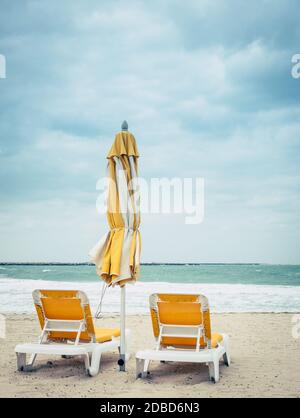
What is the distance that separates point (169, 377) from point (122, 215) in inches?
77.7

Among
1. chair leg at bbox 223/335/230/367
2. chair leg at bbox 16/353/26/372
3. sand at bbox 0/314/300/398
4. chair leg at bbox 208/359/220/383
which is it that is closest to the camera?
sand at bbox 0/314/300/398

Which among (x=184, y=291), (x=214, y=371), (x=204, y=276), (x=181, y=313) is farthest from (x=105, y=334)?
(x=204, y=276)

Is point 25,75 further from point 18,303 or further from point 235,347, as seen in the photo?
point 235,347

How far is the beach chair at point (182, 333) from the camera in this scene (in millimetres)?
4992

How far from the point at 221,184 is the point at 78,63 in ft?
24.8

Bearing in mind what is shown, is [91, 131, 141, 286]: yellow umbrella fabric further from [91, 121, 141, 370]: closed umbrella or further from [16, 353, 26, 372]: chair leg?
[16, 353, 26, 372]: chair leg

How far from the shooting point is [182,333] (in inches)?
209

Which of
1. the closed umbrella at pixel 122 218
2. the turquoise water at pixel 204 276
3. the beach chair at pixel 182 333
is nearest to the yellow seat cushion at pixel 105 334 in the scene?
the closed umbrella at pixel 122 218

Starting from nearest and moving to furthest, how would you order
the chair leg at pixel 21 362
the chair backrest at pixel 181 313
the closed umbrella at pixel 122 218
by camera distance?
1. the chair backrest at pixel 181 313
2. the closed umbrella at pixel 122 218
3. the chair leg at pixel 21 362

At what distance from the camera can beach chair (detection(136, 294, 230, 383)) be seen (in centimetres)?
499

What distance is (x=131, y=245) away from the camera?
5.44 meters

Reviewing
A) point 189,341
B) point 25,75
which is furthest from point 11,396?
point 25,75

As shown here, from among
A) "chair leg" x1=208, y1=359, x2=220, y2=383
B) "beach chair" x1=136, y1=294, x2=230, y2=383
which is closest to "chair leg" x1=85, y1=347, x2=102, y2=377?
"beach chair" x1=136, y1=294, x2=230, y2=383

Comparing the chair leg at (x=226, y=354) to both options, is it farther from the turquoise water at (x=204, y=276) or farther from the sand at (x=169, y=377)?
the turquoise water at (x=204, y=276)
